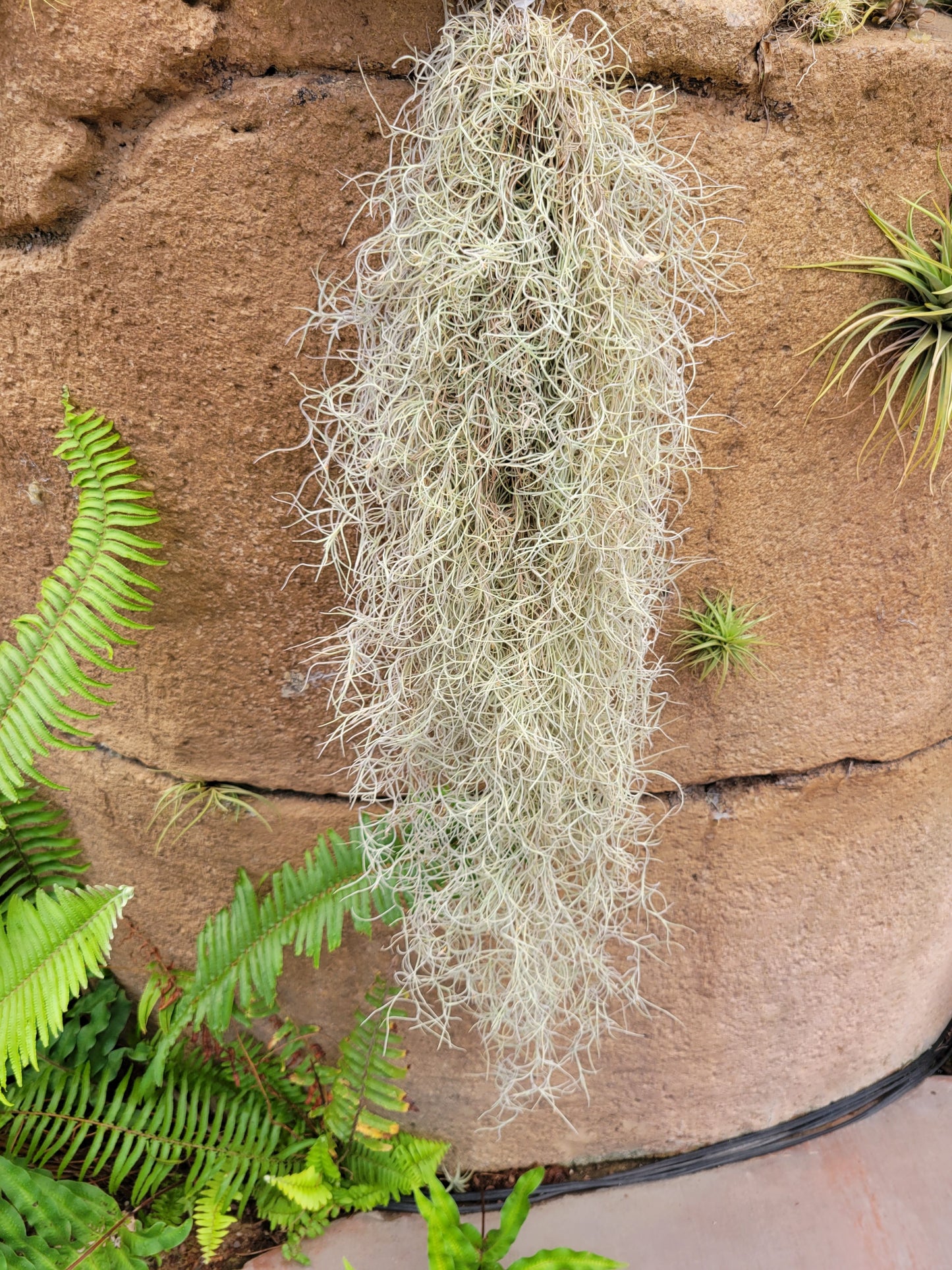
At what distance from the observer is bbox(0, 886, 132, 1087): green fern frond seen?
127cm

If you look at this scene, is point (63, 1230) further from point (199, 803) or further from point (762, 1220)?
point (762, 1220)

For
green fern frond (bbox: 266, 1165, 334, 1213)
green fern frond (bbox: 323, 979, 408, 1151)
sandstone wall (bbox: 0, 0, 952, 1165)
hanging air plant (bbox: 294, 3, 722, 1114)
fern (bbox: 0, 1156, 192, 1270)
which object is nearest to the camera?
hanging air plant (bbox: 294, 3, 722, 1114)

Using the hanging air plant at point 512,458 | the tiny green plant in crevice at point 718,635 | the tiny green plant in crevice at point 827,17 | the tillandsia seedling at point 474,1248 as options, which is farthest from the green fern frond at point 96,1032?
the tiny green plant in crevice at point 827,17

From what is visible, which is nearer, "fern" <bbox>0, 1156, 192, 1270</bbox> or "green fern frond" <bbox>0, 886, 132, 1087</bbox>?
"green fern frond" <bbox>0, 886, 132, 1087</bbox>

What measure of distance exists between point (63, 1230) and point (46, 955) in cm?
59

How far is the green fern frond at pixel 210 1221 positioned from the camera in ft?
5.24

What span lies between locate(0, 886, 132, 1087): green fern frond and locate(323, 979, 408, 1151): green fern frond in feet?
2.06

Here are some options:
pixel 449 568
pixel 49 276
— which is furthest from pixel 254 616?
pixel 49 276

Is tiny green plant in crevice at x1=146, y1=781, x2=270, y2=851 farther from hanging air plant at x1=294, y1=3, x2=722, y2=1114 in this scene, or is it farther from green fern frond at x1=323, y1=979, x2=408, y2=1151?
green fern frond at x1=323, y1=979, x2=408, y2=1151

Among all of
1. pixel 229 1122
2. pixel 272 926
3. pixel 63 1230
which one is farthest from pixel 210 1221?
pixel 272 926

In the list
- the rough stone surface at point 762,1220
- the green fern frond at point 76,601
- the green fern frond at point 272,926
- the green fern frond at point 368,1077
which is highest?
the green fern frond at point 76,601

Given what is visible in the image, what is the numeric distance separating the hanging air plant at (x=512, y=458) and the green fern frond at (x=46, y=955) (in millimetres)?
482

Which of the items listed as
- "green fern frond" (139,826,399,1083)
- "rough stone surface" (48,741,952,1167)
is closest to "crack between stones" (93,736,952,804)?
"rough stone surface" (48,741,952,1167)

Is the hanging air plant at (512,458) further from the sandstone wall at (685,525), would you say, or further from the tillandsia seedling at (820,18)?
the tillandsia seedling at (820,18)
